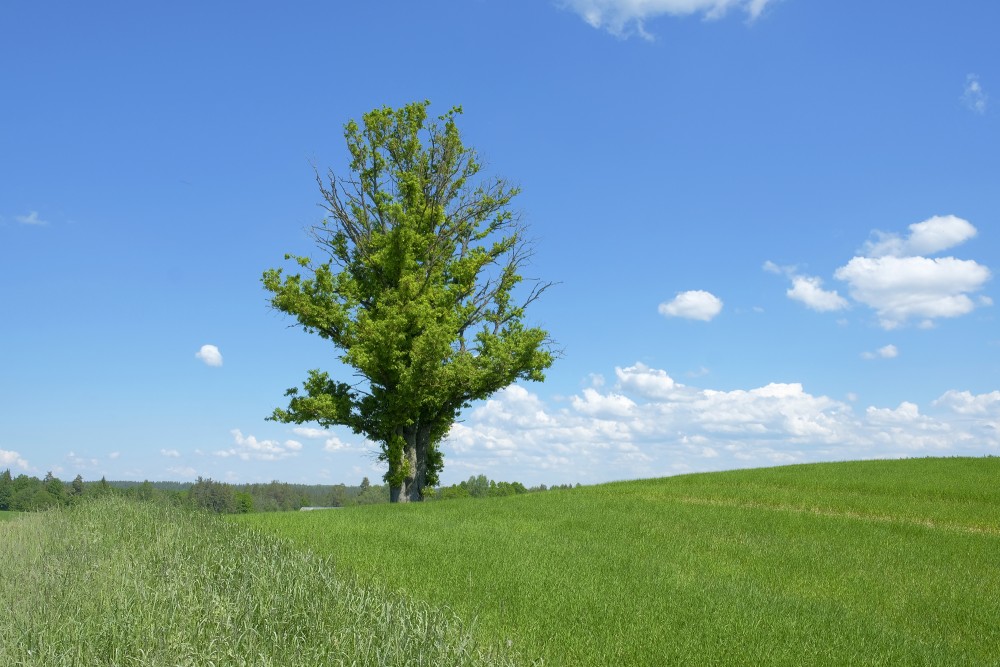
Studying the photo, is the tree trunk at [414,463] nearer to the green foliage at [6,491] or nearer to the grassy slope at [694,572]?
the grassy slope at [694,572]

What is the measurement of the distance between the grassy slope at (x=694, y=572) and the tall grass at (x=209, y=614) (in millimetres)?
1104

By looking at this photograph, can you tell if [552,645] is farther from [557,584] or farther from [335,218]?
[335,218]

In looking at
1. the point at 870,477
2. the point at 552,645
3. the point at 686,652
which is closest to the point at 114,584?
the point at 552,645

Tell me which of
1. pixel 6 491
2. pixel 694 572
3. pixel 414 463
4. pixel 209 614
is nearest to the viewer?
pixel 209 614

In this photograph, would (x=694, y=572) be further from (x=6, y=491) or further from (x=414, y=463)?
(x=6, y=491)

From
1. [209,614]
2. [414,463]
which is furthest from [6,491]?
[209,614]

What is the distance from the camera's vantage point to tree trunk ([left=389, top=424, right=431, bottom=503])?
2723 cm

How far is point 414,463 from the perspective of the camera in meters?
27.2

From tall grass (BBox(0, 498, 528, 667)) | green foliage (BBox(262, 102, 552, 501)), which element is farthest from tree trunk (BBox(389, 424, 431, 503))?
tall grass (BBox(0, 498, 528, 667))

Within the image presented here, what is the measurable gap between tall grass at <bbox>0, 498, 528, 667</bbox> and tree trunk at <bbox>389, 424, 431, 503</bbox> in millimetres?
15029

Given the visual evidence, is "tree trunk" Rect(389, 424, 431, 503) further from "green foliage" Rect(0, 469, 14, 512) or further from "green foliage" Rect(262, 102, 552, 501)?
"green foliage" Rect(0, 469, 14, 512)

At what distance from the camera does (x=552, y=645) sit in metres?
8.19

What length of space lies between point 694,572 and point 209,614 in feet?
25.7

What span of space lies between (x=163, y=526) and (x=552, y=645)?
875 centimetres
